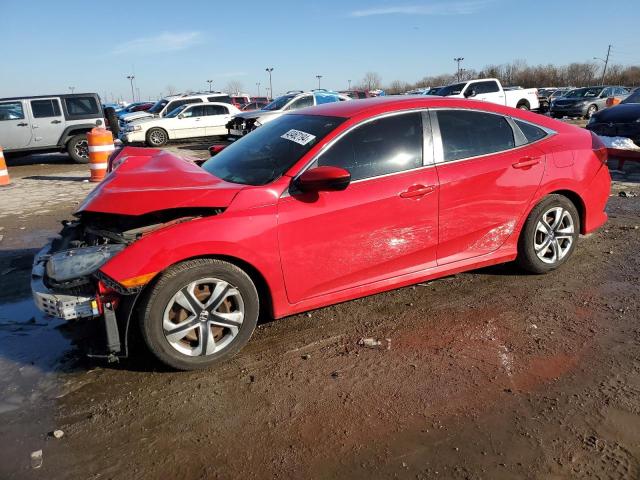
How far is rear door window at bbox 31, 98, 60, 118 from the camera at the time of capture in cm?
1395

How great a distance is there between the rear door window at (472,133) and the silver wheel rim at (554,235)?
78cm

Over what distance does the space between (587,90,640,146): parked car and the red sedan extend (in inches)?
289

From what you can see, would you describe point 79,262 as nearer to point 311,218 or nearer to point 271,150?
point 311,218

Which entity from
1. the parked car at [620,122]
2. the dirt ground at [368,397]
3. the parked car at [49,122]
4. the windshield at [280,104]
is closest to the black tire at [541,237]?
the dirt ground at [368,397]

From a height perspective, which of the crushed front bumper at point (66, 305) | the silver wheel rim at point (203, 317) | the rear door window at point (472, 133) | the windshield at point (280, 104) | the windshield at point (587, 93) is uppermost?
the rear door window at point (472, 133)

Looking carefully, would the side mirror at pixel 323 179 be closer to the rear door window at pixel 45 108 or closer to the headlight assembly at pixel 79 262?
the headlight assembly at pixel 79 262

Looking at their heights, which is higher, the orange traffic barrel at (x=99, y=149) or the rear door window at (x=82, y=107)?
the rear door window at (x=82, y=107)

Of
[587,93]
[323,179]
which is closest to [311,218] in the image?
[323,179]

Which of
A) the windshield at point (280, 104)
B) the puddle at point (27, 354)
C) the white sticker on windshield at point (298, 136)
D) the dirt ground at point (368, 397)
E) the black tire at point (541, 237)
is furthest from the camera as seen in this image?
the windshield at point (280, 104)

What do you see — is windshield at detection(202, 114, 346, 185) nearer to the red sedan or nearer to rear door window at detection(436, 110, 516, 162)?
the red sedan

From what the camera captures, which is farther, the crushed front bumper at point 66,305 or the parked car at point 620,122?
the parked car at point 620,122

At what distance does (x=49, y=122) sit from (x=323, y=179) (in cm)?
1354

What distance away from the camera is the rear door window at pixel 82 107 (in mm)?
14234

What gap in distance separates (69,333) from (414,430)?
9.20 ft
